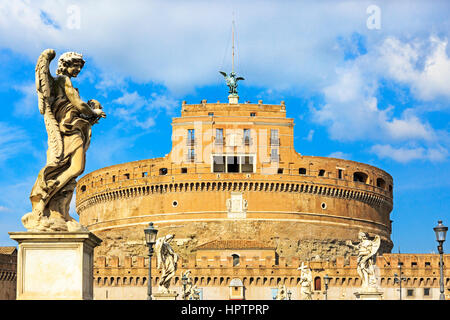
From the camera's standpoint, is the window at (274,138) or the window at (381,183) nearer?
the window at (274,138)

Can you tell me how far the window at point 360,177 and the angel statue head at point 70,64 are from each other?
76.0 meters

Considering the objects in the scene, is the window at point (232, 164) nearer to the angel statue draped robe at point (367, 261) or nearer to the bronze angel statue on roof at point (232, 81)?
the bronze angel statue on roof at point (232, 81)

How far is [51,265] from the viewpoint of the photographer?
21.5 feet

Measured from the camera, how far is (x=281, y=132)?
253 ft

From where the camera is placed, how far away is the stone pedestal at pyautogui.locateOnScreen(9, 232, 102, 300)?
6492 mm

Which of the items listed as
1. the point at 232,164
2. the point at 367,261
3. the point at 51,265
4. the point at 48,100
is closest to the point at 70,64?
the point at 48,100

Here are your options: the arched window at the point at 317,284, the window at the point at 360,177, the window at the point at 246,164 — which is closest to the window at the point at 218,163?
the window at the point at 246,164

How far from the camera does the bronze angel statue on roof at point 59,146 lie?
6.80 metres

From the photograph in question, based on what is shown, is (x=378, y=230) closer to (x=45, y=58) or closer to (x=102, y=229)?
(x=102, y=229)

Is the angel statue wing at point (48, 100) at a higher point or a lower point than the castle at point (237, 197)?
lower

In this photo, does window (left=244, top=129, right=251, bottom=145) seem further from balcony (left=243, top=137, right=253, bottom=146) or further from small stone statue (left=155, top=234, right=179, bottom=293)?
small stone statue (left=155, top=234, right=179, bottom=293)

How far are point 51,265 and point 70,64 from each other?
183cm

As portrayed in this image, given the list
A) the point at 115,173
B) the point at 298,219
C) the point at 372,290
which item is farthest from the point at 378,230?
the point at 372,290

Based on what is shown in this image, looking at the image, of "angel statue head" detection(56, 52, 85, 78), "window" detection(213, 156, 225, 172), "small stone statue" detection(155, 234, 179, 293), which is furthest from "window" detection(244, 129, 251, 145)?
"angel statue head" detection(56, 52, 85, 78)
